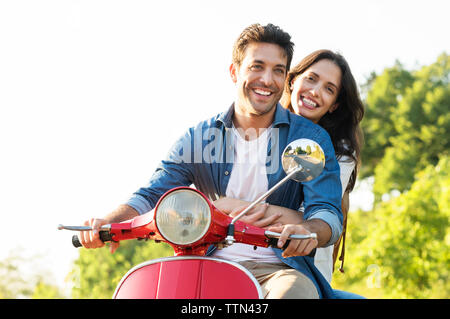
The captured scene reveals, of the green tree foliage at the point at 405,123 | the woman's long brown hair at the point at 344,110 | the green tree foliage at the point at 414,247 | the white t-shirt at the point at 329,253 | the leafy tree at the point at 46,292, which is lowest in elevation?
the leafy tree at the point at 46,292

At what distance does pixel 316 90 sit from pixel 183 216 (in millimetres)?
1976

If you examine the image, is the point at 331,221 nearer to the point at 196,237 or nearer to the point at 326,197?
the point at 326,197

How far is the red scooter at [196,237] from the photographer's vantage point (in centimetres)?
181

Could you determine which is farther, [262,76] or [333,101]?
[333,101]

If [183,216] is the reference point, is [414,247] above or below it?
below

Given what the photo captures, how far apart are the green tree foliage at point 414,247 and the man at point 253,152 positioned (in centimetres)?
681

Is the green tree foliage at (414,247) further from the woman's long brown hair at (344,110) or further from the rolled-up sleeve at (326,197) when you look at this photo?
the rolled-up sleeve at (326,197)

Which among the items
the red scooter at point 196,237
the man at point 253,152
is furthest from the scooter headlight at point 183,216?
the man at point 253,152

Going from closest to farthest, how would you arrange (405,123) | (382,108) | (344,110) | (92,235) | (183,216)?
1. (183,216)
2. (92,235)
3. (344,110)
4. (405,123)
5. (382,108)

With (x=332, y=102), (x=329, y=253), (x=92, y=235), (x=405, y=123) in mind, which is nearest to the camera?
(x=92, y=235)

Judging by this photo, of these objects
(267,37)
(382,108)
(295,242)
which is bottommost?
(295,242)

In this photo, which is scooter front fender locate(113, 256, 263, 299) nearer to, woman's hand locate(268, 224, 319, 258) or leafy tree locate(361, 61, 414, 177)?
woman's hand locate(268, 224, 319, 258)

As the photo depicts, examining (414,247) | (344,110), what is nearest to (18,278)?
(414,247)

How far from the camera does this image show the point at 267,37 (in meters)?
2.70
